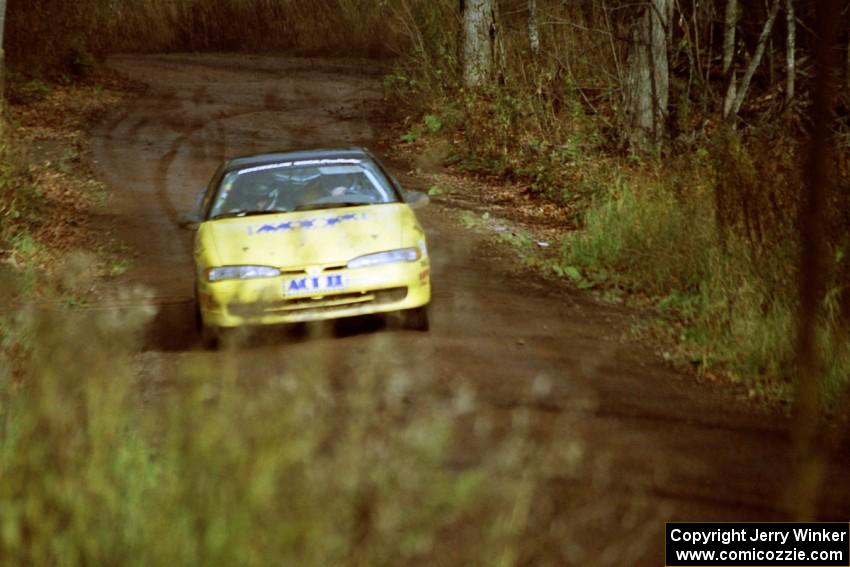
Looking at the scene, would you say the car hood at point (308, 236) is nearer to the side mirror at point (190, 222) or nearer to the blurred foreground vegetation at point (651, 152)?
the side mirror at point (190, 222)

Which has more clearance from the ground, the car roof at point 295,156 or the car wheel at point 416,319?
the car roof at point 295,156

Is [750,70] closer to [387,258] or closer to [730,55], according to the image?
[730,55]

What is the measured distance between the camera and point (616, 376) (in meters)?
8.31

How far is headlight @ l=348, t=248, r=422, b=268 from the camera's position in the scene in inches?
334

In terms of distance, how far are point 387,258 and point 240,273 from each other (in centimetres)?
106

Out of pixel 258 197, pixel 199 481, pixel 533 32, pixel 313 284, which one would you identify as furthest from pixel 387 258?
pixel 533 32

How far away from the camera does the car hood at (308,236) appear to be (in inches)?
334

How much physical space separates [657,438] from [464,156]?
12.3m

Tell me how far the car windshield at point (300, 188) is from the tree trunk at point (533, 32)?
9.43 metres

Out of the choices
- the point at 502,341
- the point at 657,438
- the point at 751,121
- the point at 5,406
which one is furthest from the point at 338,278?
the point at 751,121

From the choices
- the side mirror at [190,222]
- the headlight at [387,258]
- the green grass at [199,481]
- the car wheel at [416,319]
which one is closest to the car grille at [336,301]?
the headlight at [387,258]

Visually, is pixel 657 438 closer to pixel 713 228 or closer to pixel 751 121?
pixel 713 228

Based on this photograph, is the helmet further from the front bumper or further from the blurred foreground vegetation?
the blurred foreground vegetation

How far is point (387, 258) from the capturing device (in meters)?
8.60
